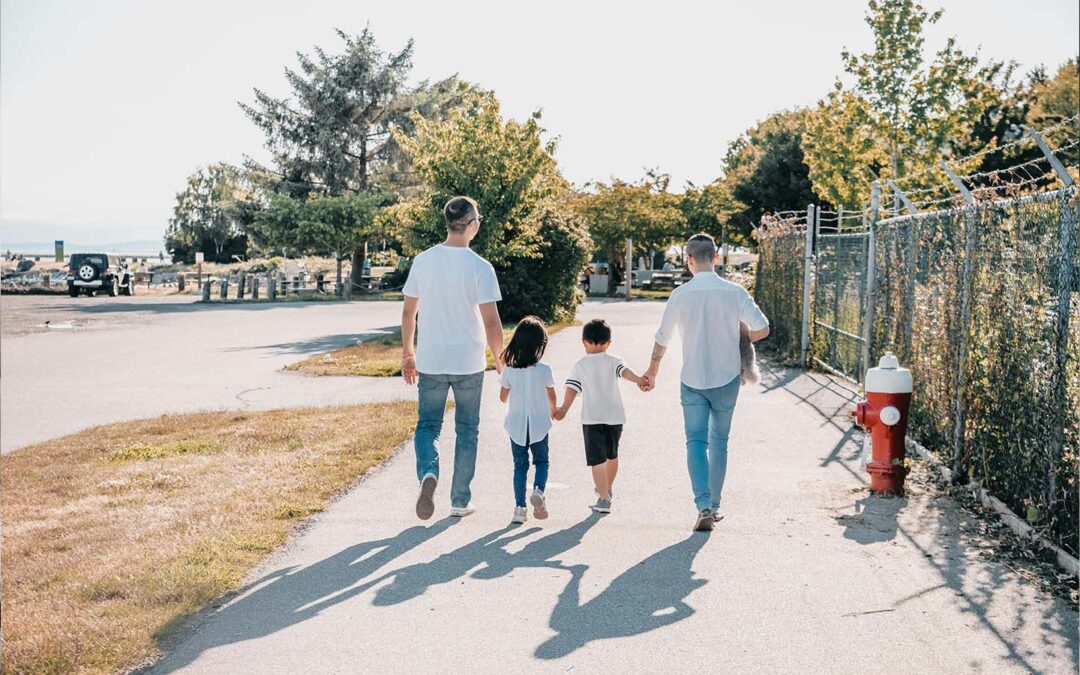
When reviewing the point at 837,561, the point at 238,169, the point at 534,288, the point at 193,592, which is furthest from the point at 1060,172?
the point at 238,169

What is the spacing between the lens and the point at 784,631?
188 inches

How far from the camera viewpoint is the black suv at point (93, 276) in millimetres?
49312

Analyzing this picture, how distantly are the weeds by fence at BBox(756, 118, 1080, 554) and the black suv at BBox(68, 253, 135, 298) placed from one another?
4529 cm

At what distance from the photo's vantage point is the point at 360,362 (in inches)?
683

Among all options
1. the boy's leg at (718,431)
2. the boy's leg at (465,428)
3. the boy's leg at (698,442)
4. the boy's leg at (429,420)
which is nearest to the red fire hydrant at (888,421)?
the boy's leg at (718,431)

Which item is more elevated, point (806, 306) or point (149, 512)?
point (806, 306)

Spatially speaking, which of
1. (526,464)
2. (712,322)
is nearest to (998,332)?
(712,322)

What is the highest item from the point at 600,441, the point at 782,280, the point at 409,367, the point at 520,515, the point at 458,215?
the point at 458,215

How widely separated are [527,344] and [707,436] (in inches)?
51.6

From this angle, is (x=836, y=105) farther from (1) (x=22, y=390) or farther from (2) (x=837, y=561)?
(2) (x=837, y=561)

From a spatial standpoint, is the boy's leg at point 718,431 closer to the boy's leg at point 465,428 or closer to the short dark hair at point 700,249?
the short dark hair at point 700,249

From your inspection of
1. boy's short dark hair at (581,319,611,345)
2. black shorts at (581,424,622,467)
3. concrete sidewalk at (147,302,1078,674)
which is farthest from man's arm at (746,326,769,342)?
concrete sidewalk at (147,302,1078,674)

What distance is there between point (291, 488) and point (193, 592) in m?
2.50

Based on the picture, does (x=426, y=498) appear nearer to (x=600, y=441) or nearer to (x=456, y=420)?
(x=456, y=420)
